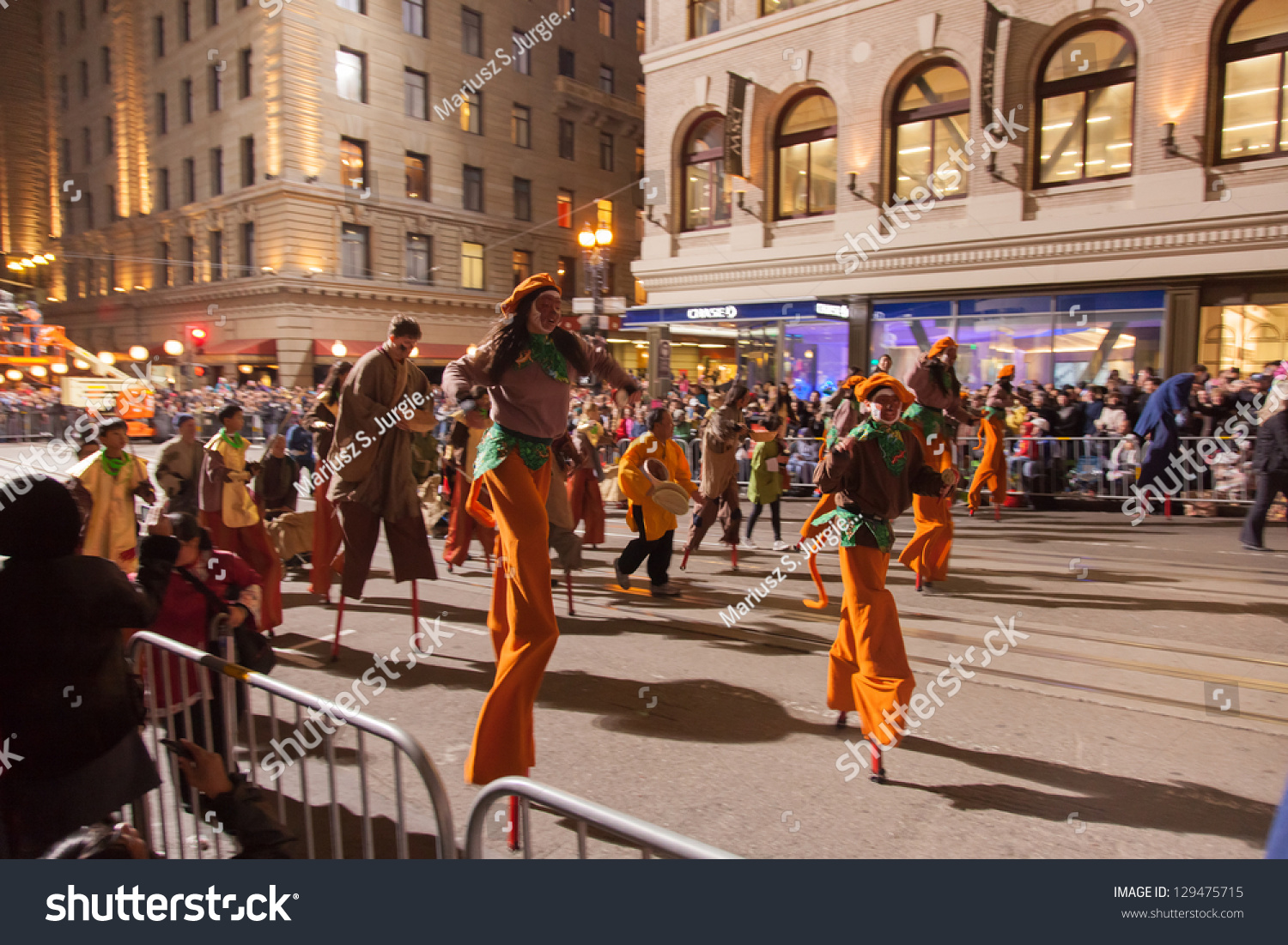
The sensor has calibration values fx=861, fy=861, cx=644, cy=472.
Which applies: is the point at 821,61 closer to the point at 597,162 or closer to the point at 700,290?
the point at 700,290

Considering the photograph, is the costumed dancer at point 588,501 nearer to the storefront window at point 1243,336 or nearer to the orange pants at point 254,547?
the orange pants at point 254,547

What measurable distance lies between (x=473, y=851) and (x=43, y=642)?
1543 mm

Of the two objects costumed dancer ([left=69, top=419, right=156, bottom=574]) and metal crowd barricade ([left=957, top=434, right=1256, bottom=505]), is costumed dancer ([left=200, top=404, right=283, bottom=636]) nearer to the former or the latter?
costumed dancer ([left=69, top=419, right=156, bottom=574])

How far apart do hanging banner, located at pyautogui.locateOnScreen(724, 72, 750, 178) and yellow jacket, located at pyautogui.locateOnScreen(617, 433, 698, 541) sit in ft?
50.7

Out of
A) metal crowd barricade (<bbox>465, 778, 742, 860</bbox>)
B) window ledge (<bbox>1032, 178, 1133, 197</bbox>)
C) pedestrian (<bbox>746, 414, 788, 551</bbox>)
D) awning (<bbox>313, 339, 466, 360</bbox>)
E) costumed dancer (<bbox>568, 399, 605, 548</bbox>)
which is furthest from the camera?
awning (<bbox>313, 339, 466, 360</bbox>)

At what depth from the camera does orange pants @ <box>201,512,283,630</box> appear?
258 inches

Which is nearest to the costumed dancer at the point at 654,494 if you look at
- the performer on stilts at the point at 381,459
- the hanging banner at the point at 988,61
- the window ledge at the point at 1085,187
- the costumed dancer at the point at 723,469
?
the costumed dancer at the point at 723,469

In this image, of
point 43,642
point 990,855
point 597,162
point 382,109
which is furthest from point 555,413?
point 597,162

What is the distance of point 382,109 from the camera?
1339 inches

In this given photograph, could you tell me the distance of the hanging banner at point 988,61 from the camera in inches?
680

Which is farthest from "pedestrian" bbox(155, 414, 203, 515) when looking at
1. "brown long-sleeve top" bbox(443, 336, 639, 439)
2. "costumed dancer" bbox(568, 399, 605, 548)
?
"brown long-sleeve top" bbox(443, 336, 639, 439)

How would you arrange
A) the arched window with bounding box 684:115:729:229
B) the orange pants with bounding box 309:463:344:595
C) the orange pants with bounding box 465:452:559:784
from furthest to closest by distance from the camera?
the arched window with bounding box 684:115:729:229
the orange pants with bounding box 309:463:344:595
the orange pants with bounding box 465:452:559:784

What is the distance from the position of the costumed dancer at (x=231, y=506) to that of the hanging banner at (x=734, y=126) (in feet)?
55.5

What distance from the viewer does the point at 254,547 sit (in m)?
6.90
